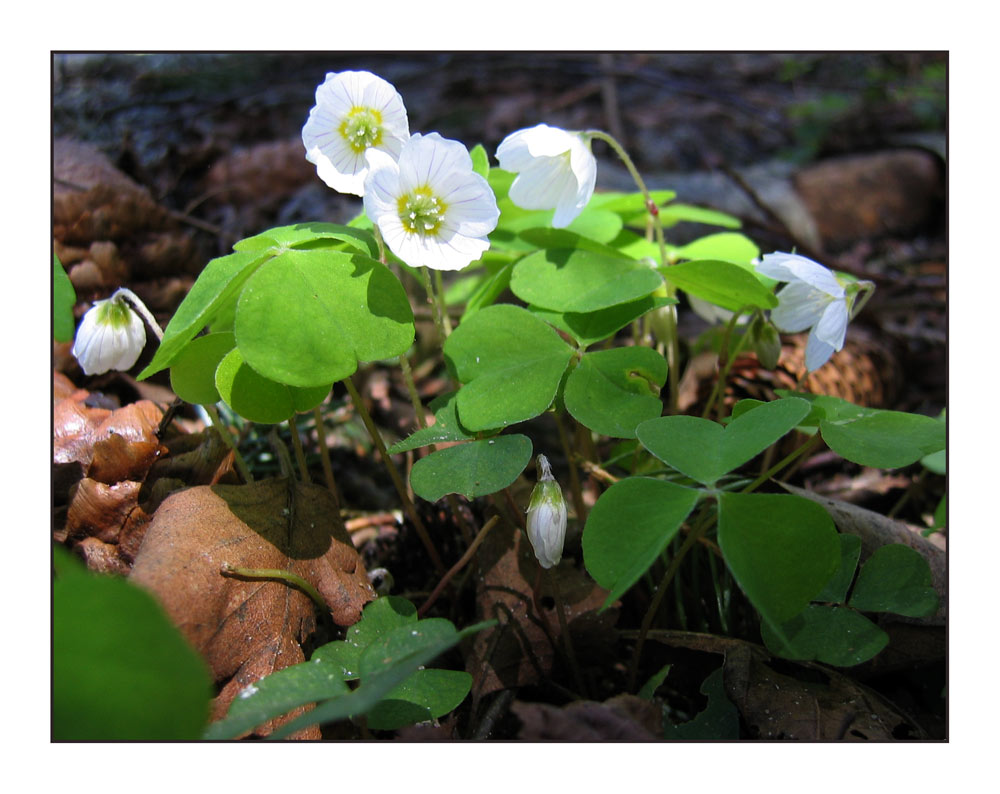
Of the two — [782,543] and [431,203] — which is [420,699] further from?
[431,203]

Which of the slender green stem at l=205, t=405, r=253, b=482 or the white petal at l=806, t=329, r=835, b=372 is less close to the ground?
the white petal at l=806, t=329, r=835, b=372

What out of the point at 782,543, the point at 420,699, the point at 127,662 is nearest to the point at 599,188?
the point at 782,543

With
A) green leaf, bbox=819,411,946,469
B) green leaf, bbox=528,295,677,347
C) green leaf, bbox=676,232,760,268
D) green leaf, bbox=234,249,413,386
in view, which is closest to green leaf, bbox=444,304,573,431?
green leaf, bbox=528,295,677,347

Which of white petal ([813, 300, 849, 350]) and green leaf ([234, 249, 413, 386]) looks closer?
green leaf ([234, 249, 413, 386])

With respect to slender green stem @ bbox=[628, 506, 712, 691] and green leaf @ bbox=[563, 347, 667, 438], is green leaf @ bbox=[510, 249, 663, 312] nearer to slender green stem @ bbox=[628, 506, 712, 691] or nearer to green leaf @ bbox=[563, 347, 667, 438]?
green leaf @ bbox=[563, 347, 667, 438]

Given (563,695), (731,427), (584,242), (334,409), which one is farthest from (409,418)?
(731,427)

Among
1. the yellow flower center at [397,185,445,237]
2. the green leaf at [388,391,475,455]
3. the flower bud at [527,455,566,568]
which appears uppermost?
the yellow flower center at [397,185,445,237]

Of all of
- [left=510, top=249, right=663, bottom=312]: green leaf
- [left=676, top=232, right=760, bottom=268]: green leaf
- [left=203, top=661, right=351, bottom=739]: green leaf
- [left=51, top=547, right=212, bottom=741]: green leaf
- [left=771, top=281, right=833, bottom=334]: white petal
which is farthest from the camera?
[left=676, top=232, right=760, bottom=268]: green leaf
